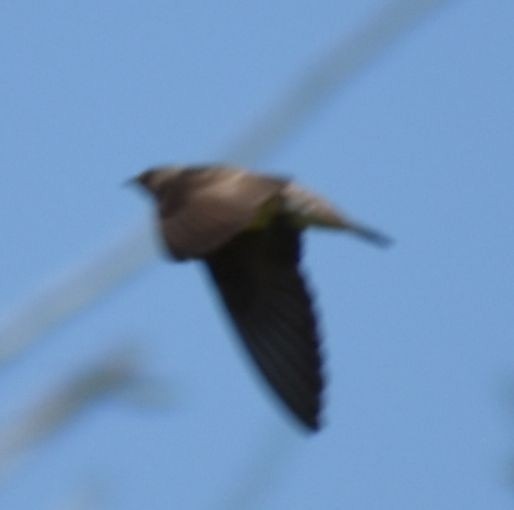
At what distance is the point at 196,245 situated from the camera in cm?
278

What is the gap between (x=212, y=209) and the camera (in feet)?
9.64

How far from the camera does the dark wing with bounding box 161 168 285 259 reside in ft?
9.22

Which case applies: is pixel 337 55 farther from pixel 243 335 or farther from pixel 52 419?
A: pixel 243 335

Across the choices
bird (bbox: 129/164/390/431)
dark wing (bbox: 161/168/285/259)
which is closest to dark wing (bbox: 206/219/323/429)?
bird (bbox: 129/164/390/431)

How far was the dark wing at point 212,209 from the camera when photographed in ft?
9.22

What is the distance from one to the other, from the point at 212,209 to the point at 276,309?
56 cm

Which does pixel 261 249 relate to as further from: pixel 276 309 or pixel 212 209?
pixel 212 209

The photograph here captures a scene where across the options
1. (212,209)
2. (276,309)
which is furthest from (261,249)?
(212,209)

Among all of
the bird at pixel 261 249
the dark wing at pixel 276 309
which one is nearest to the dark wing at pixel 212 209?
the bird at pixel 261 249

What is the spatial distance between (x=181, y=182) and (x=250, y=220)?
398mm

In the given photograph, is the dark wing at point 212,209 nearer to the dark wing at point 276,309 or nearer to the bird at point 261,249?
the bird at point 261,249

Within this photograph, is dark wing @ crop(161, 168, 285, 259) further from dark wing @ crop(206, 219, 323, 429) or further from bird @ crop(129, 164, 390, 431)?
dark wing @ crop(206, 219, 323, 429)

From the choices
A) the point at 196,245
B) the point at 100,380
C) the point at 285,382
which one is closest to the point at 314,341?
the point at 285,382

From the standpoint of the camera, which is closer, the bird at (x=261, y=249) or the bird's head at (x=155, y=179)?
the bird at (x=261, y=249)
